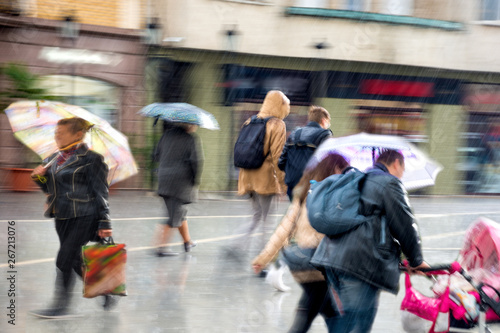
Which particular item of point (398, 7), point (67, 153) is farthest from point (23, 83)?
point (398, 7)

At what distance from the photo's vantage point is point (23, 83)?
176 inches

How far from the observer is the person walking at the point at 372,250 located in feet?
12.4

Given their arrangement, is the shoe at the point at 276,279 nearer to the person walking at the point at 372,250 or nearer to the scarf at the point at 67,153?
the scarf at the point at 67,153

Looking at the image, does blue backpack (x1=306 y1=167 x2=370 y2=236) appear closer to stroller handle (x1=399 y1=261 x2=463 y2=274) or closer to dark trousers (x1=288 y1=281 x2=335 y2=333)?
stroller handle (x1=399 y1=261 x2=463 y2=274)

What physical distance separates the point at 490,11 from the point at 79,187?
1742 centimetres

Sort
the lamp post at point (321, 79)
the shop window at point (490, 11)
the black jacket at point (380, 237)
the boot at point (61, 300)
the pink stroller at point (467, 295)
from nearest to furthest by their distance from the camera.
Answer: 1. the black jacket at point (380, 237)
2. the pink stroller at point (467, 295)
3. the boot at point (61, 300)
4. the lamp post at point (321, 79)
5. the shop window at point (490, 11)

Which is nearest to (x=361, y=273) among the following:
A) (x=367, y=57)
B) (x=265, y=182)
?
(x=265, y=182)

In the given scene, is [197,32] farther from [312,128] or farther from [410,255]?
[410,255]

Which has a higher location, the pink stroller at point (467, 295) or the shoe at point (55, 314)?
the pink stroller at point (467, 295)

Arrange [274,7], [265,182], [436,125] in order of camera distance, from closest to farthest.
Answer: [265,182], [274,7], [436,125]

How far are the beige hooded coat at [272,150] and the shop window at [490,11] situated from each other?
47.2 feet

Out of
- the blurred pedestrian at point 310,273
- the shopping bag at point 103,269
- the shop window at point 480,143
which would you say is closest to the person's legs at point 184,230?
the shopping bag at point 103,269

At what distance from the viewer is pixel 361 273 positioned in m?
3.79

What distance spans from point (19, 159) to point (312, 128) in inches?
452
